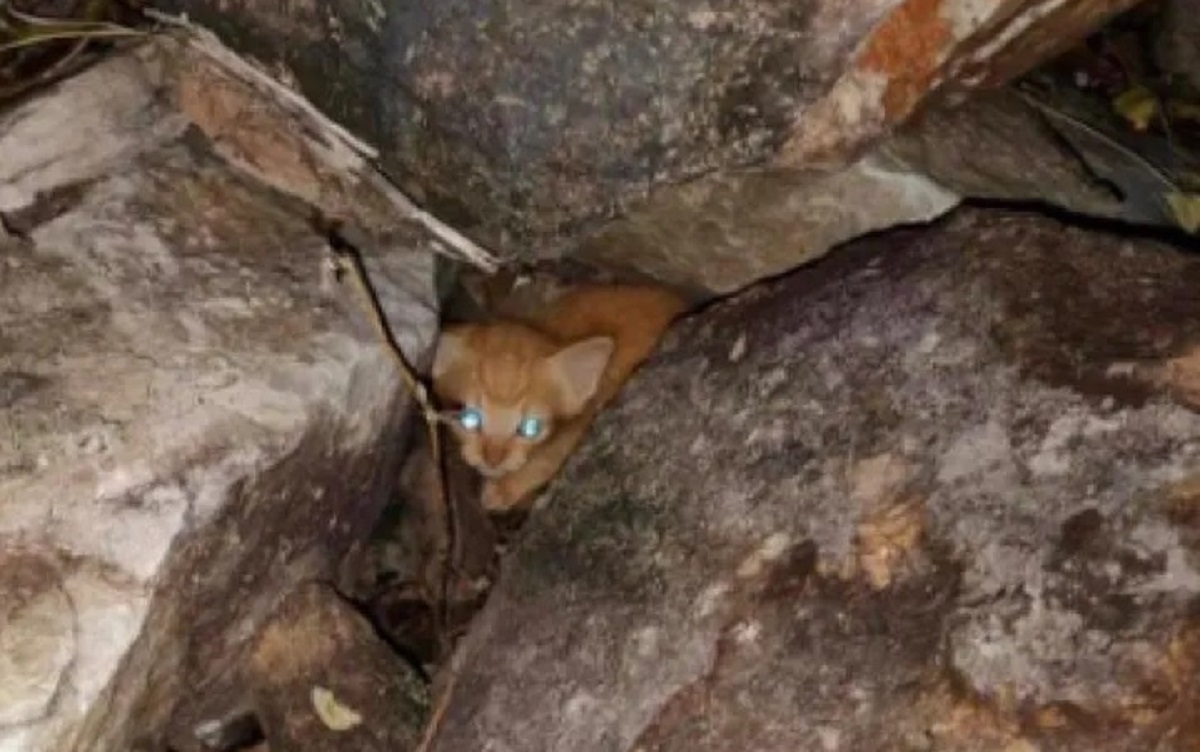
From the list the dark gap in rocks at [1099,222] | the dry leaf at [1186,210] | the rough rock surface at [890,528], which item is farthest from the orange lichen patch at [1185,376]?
the dry leaf at [1186,210]

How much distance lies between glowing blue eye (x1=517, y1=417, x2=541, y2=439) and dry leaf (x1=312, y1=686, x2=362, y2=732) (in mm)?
868

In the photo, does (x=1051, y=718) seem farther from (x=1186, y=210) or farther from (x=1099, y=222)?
(x=1186, y=210)

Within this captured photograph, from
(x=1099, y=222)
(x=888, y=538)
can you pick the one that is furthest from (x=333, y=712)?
(x=1099, y=222)

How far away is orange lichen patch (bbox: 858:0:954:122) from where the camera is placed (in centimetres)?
265

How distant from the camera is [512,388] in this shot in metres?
3.82

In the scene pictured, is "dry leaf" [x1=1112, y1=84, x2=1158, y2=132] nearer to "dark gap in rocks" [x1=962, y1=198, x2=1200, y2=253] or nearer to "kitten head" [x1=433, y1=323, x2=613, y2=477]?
"dark gap in rocks" [x1=962, y1=198, x2=1200, y2=253]

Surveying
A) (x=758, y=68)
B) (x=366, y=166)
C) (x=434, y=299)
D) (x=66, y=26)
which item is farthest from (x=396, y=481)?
(x=758, y=68)

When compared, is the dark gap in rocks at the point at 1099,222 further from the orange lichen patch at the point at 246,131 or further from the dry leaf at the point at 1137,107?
the orange lichen patch at the point at 246,131

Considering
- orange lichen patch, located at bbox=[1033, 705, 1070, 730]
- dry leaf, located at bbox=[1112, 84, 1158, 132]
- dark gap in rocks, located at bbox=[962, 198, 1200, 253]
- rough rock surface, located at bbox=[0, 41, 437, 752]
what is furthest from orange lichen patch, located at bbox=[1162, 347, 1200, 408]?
dry leaf, located at bbox=[1112, 84, 1158, 132]

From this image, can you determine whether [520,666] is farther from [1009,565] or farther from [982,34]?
[982,34]

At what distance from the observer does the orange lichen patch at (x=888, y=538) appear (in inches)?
101

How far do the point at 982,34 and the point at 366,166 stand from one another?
1.03m

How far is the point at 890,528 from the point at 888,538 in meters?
0.02

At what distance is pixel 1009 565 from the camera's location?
2.48 meters
